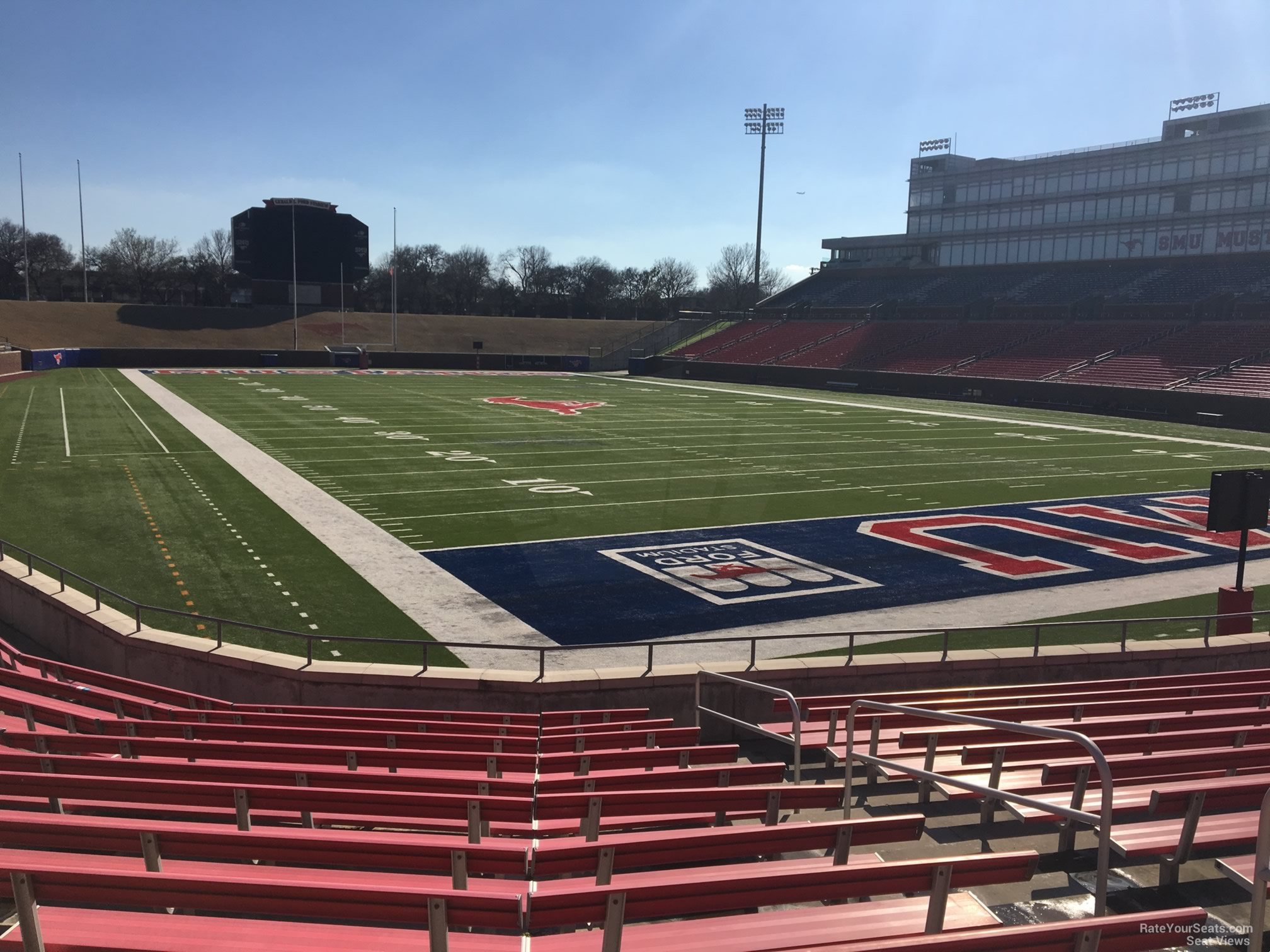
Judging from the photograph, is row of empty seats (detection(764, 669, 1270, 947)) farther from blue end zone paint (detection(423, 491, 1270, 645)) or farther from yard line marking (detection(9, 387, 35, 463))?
yard line marking (detection(9, 387, 35, 463))

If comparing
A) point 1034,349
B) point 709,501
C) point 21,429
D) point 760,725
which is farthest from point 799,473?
point 1034,349

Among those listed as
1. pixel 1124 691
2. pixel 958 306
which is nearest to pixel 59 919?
pixel 1124 691

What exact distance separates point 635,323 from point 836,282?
19526mm

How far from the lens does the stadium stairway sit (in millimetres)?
3752

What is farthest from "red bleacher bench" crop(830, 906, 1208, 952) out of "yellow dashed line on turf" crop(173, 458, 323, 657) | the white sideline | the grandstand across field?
the grandstand across field

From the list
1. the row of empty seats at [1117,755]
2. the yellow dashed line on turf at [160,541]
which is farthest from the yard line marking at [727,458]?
the row of empty seats at [1117,755]

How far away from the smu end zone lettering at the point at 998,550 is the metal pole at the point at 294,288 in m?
64.2

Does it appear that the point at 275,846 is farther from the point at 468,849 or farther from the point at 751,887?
the point at 751,887

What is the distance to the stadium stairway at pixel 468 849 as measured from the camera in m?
3.75

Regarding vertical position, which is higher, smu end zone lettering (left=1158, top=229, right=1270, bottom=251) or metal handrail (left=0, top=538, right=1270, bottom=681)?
smu end zone lettering (left=1158, top=229, right=1270, bottom=251)

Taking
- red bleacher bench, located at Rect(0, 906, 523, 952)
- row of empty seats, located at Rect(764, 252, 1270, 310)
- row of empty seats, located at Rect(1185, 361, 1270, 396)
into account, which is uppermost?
row of empty seats, located at Rect(764, 252, 1270, 310)

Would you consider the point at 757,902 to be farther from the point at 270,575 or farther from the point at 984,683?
the point at 270,575

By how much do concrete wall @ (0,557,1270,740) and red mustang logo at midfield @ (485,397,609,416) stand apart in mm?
32247

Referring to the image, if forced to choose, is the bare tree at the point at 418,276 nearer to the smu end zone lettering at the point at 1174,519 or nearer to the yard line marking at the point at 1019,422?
the yard line marking at the point at 1019,422
